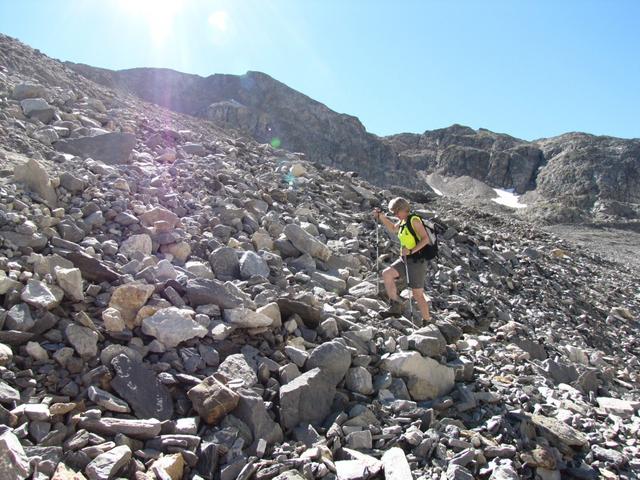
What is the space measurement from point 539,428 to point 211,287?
3.59 m

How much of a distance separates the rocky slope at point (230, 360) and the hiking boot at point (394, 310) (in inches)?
8.0

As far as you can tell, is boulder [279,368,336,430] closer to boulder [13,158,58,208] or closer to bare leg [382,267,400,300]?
bare leg [382,267,400,300]

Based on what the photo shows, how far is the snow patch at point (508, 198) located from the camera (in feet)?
313

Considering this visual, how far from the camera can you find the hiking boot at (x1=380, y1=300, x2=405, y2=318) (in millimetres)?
6639

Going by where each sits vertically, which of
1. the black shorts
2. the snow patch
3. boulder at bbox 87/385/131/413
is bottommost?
boulder at bbox 87/385/131/413

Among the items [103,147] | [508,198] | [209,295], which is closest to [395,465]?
[209,295]

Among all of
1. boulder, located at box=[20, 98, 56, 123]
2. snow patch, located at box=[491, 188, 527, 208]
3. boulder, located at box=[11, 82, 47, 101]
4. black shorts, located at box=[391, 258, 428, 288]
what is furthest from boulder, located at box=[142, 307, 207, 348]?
snow patch, located at box=[491, 188, 527, 208]

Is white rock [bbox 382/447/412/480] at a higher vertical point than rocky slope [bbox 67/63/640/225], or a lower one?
lower

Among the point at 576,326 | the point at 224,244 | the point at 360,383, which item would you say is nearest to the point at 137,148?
the point at 224,244

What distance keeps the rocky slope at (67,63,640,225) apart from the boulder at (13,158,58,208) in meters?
84.1

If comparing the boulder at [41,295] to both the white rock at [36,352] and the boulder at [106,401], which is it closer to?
the white rock at [36,352]

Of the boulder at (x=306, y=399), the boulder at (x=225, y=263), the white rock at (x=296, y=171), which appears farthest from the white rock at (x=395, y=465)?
the white rock at (x=296, y=171)

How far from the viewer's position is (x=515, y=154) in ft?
355

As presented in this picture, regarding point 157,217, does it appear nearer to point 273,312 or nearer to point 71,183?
point 71,183
